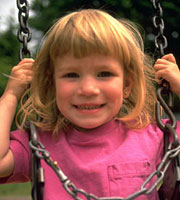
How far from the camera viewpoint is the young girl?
144 centimetres

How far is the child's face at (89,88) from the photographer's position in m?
1.42

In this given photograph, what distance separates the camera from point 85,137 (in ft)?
5.08

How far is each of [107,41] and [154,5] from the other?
0.34 m

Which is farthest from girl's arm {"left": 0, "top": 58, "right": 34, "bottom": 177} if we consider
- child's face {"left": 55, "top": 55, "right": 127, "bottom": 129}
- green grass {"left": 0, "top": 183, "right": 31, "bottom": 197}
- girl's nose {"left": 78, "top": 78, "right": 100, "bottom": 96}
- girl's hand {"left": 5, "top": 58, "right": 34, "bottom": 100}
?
green grass {"left": 0, "top": 183, "right": 31, "bottom": 197}

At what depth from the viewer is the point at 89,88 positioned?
1.40 meters

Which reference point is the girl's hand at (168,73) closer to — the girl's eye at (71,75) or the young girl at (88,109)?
the young girl at (88,109)

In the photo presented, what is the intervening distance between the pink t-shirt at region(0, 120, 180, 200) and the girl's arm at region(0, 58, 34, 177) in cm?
4

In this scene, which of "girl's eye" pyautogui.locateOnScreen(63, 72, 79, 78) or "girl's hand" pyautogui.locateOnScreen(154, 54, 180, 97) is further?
"girl's hand" pyautogui.locateOnScreen(154, 54, 180, 97)

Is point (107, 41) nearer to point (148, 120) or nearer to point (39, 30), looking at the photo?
point (148, 120)

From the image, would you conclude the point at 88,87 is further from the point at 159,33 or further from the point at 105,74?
the point at 159,33

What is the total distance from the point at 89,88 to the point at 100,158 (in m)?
0.28

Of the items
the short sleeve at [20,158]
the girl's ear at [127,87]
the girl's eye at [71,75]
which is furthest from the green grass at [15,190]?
the girl's eye at [71,75]

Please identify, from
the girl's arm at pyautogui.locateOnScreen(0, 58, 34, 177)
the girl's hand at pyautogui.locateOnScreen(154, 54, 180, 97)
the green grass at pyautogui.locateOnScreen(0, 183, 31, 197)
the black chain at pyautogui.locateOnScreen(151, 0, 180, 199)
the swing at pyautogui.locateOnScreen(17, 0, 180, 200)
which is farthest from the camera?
the green grass at pyautogui.locateOnScreen(0, 183, 31, 197)

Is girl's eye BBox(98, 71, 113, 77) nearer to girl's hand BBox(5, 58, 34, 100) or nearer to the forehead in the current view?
the forehead
